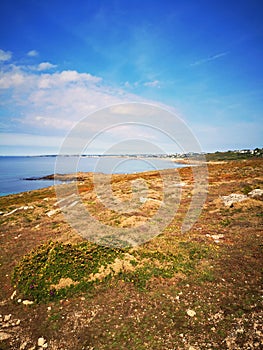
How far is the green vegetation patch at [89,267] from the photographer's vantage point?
10.7 m

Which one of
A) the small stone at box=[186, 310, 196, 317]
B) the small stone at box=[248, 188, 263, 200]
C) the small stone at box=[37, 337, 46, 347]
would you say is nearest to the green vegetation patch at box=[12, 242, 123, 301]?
the small stone at box=[37, 337, 46, 347]

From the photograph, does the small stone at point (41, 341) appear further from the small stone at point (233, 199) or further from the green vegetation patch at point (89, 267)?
the small stone at point (233, 199)

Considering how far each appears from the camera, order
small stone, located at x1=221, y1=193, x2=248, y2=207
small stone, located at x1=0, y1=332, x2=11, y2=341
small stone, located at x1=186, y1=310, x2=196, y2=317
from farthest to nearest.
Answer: small stone, located at x1=221, y1=193, x2=248, y2=207 → small stone, located at x1=186, y1=310, x2=196, y2=317 → small stone, located at x1=0, y1=332, x2=11, y2=341

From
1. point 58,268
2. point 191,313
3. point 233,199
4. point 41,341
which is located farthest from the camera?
point 233,199

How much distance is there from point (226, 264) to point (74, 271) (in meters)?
8.92

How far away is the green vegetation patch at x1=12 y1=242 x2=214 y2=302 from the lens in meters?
10.7

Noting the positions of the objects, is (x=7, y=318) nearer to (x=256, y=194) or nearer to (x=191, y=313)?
(x=191, y=313)

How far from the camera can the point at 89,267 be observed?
11.9 metres

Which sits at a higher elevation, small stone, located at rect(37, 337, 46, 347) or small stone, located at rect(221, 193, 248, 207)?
small stone, located at rect(221, 193, 248, 207)

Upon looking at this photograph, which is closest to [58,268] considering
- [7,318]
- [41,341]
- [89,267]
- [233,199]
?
[89,267]

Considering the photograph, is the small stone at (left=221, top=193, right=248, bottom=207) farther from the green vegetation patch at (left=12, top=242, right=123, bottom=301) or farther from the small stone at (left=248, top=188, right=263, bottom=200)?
the green vegetation patch at (left=12, top=242, right=123, bottom=301)

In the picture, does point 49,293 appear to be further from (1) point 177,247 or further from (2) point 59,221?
(2) point 59,221

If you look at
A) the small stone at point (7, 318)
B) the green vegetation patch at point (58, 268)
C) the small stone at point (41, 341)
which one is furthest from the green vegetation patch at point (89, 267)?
the small stone at point (41, 341)

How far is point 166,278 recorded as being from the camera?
11070 mm
